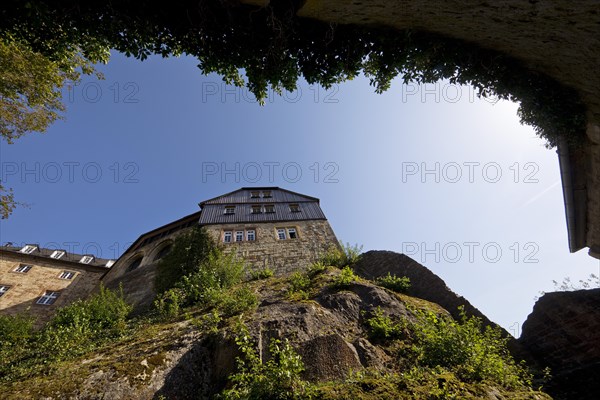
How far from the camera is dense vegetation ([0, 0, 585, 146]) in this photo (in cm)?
581

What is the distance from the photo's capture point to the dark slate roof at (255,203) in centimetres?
1718

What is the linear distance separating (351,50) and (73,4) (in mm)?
5866

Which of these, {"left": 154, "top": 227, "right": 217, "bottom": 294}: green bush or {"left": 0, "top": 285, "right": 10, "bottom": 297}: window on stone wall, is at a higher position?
{"left": 154, "top": 227, "right": 217, "bottom": 294}: green bush

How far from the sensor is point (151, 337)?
21.7ft

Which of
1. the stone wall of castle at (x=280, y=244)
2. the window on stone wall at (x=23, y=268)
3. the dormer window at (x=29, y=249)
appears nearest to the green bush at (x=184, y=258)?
the stone wall of castle at (x=280, y=244)

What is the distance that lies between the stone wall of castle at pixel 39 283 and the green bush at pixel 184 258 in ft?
29.8

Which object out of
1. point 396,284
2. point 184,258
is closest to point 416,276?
point 396,284

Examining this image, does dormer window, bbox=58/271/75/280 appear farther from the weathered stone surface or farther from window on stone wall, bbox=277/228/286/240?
the weathered stone surface

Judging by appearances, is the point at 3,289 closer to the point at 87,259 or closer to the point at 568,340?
the point at 87,259

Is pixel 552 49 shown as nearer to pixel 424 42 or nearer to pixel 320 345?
pixel 424 42

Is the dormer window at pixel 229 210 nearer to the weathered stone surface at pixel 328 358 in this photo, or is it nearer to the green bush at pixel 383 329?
the green bush at pixel 383 329

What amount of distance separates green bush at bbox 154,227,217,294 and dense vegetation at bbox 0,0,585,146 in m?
8.32

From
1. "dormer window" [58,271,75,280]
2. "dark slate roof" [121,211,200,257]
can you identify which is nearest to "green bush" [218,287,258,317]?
"dark slate roof" [121,211,200,257]

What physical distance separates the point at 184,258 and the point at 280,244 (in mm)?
4826
